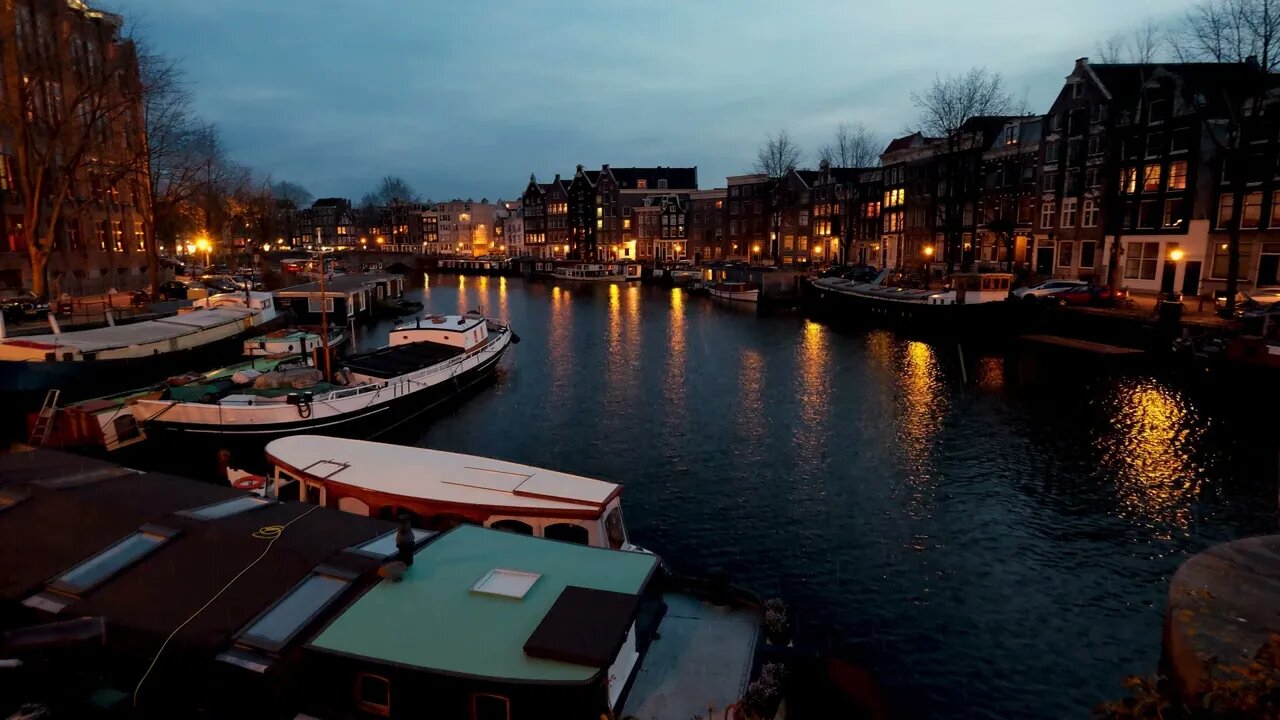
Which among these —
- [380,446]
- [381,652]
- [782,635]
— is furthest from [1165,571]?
[380,446]

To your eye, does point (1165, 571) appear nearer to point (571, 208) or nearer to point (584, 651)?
point (584, 651)

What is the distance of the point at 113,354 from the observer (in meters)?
29.2

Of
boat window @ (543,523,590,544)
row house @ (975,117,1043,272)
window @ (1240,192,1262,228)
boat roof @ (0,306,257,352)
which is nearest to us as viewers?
boat window @ (543,523,590,544)

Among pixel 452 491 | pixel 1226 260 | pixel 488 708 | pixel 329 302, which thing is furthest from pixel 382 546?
pixel 1226 260

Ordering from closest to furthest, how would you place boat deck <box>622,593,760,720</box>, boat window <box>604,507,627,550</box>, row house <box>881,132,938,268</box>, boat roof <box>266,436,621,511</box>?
boat deck <box>622,593,760,720</box>
boat window <box>604,507,627,550</box>
boat roof <box>266,436,621,511</box>
row house <box>881,132,938,268</box>

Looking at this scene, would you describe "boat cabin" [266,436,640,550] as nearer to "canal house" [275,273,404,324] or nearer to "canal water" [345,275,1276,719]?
"canal water" [345,275,1276,719]

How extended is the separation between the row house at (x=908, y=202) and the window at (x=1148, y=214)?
23.9 metres

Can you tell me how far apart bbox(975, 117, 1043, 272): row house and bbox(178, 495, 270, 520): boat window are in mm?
67833

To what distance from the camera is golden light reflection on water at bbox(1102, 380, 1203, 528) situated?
21656 mm

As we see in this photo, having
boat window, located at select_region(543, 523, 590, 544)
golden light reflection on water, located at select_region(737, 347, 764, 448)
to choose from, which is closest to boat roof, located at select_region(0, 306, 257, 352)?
boat window, located at select_region(543, 523, 590, 544)

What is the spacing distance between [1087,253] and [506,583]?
221 ft

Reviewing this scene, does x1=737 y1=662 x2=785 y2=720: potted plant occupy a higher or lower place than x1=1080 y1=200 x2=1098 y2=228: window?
lower

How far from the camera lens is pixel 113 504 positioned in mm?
11961

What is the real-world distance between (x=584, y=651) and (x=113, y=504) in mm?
9181
